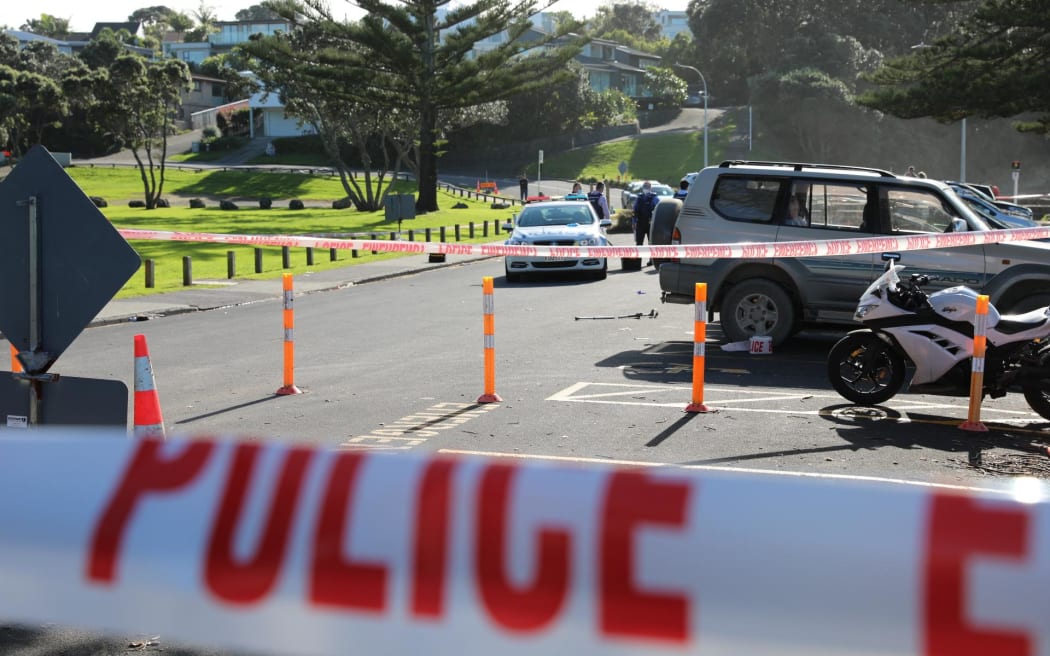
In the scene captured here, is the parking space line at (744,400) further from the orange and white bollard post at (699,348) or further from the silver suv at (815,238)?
the silver suv at (815,238)

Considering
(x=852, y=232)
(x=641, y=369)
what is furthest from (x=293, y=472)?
(x=852, y=232)

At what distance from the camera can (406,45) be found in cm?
5078

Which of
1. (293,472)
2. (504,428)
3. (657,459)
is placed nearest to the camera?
(293,472)

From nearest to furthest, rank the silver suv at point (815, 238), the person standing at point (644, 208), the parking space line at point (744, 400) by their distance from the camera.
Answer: the parking space line at point (744, 400) < the silver suv at point (815, 238) < the person standing at point (644, 208)

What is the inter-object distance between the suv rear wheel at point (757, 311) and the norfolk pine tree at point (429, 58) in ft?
125

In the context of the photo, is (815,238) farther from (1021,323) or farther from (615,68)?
(615,68)

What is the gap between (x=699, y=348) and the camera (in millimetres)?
9906

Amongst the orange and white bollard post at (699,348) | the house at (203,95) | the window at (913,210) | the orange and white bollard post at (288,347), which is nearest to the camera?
the orange and white bollard post at (699,348)

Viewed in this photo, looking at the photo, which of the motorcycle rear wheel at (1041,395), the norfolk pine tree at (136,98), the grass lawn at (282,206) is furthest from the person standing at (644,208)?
the norfolk pine tree at (136,98)

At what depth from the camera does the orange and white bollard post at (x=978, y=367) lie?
364 inches

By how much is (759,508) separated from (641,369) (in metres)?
10.6

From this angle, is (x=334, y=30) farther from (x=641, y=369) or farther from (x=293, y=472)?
(x=293, y=472)

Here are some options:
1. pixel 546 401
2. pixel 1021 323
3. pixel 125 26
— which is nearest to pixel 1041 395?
pixel 1021 323

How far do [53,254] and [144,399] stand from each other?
0.92 meters
